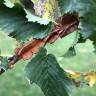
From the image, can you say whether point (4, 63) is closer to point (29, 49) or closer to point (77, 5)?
point (29, 49)

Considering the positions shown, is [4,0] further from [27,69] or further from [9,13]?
[27,69]

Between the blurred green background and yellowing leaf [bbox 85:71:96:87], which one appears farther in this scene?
the blurred green background

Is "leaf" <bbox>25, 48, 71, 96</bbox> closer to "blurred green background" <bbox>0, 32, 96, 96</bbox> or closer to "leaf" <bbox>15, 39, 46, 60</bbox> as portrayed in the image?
"leaf" <bbox>15, 39, 46, 60</bbox>

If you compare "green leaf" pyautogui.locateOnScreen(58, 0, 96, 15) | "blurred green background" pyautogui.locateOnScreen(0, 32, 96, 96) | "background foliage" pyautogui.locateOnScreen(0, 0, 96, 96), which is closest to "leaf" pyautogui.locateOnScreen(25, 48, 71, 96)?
"background foliage" pyautogui.locateOnScreen(0, 0, 96, 96)

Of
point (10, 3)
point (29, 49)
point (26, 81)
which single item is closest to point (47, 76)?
point (29, 49)

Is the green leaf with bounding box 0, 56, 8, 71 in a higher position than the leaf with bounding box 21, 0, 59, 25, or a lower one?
lower

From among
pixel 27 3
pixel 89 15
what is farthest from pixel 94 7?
pixel 27 3
